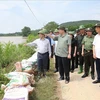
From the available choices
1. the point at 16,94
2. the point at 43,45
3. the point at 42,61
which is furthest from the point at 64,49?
the point at 16,94

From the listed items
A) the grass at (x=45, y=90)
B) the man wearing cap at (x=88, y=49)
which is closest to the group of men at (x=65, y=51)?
the man wearing cap at (x=88, y=49)

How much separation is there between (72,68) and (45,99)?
10.6 feet

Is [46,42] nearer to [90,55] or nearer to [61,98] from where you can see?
[90,55]

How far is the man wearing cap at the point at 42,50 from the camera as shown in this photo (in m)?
7.10

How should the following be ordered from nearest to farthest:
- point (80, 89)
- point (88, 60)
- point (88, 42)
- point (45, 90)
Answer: point (45, 90) < point (80, 89) < point (88, 42) < point (88, 60)

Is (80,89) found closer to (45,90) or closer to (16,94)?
(45,90)

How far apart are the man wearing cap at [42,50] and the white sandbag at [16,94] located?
237 cm

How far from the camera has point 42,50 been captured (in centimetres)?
719

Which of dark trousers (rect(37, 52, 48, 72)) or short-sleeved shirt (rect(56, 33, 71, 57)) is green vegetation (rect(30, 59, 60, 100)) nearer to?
dark trousers (rect(37, 52, 48, 72))

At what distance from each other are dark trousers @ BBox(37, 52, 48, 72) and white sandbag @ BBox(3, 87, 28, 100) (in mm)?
2400

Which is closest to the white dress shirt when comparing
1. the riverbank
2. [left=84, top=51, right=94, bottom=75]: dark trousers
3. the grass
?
the grass

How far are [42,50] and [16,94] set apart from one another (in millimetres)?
2699

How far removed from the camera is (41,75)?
7.55 metres

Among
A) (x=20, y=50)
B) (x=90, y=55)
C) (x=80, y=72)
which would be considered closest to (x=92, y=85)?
(x=90, y=55)
